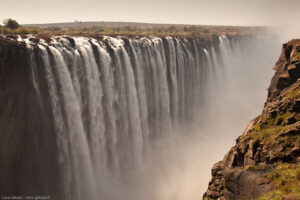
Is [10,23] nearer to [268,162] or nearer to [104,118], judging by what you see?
[104,118]

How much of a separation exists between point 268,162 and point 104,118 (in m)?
17.2

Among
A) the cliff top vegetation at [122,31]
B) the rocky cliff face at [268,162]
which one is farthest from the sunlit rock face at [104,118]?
the rocky cliff face at [268,162]

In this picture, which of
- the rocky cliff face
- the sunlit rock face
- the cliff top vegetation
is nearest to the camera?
the rocky cliff face

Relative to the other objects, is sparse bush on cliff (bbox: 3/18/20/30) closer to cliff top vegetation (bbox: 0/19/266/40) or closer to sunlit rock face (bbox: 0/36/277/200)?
cliff top vegetation (bbox: 0/19/266/40)

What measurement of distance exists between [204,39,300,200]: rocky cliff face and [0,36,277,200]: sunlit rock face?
11313mm

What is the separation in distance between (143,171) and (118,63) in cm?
954

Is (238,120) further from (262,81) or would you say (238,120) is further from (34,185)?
(34,185)

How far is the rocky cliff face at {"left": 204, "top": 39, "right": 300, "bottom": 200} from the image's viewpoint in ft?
35.3

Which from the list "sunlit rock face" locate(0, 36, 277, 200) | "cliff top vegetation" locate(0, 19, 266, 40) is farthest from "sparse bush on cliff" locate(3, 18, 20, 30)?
"sunlit rock face" locate(0, 36, 277, 200)

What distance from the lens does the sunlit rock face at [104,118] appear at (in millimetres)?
20766

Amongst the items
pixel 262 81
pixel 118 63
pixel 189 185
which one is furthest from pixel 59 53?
pixel 262 81

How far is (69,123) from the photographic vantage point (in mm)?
23875

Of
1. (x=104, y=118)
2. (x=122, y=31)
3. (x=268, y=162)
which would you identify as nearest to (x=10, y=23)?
(x=104, y=118)

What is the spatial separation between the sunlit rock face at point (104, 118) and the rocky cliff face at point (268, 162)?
11.3 metres
